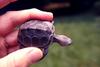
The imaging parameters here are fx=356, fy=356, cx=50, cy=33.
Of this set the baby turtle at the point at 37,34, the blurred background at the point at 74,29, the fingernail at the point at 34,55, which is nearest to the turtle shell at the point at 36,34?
the baby turtle at the point at 37,34

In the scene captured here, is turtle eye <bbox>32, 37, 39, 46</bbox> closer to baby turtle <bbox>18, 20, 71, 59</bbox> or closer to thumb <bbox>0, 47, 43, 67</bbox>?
baby turtle <bbox>18, 20, 71, 59</bbox>

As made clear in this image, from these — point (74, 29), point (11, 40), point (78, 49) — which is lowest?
point (74, 29)

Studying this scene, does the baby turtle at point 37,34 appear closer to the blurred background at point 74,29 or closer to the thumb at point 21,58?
the thumb at point 21,58

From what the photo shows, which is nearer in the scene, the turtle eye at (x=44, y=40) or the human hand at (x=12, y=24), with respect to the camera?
the turtle eye at (x=44, y=40)

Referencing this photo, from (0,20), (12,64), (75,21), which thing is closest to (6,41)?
(0,20)

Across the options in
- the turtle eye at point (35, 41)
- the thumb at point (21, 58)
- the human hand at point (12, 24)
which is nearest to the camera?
the thumb at point (21, 58)

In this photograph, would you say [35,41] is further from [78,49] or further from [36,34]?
[78,49]

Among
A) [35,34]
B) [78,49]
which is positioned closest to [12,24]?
[35,34]

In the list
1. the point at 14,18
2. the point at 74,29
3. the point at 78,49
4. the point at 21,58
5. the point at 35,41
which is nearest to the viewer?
the point at 21,58
